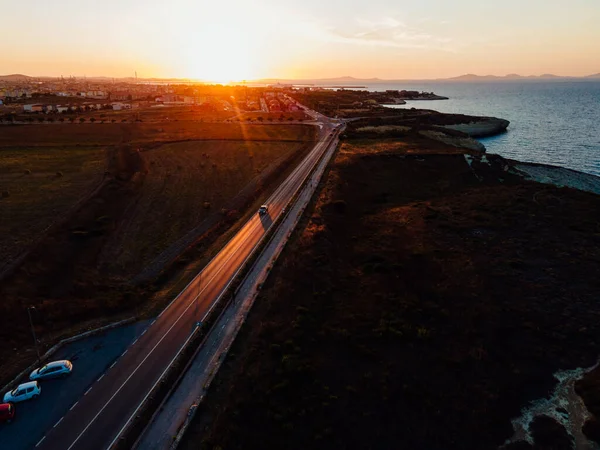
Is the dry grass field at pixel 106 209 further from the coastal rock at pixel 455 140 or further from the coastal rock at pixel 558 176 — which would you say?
the coastal rock at pixel 558 176

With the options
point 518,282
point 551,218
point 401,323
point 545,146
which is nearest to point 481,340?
point 401,323

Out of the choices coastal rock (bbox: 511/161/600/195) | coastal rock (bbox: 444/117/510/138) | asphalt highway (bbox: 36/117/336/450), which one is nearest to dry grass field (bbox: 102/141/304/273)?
asphalt highway (bbox: 36/117/336/450)

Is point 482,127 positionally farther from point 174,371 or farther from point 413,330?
point 174,371

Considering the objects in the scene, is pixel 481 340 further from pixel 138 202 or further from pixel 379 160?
pixel 379 160

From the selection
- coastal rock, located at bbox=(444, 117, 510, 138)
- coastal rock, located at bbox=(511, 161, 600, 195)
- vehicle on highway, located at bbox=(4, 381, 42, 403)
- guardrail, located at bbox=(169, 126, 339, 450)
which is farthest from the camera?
coastal rock, located at bbox=(444, 117, 510, 138)

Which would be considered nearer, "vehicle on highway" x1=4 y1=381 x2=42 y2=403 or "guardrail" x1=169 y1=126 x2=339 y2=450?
"guardrail" x1=169 y1=126 x2=339 y2=450

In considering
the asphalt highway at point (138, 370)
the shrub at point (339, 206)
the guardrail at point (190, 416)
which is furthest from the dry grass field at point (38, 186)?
the shrub at point (339, 206)

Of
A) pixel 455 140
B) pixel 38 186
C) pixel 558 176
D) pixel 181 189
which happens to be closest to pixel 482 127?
pixel 455 140

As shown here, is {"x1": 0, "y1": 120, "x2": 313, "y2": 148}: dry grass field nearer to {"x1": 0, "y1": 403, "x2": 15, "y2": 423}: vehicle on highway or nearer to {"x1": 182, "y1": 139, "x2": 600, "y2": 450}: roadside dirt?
{"x1": 182, "y1": 139, "x2": 600, "y2": 450}: roadside dirt
